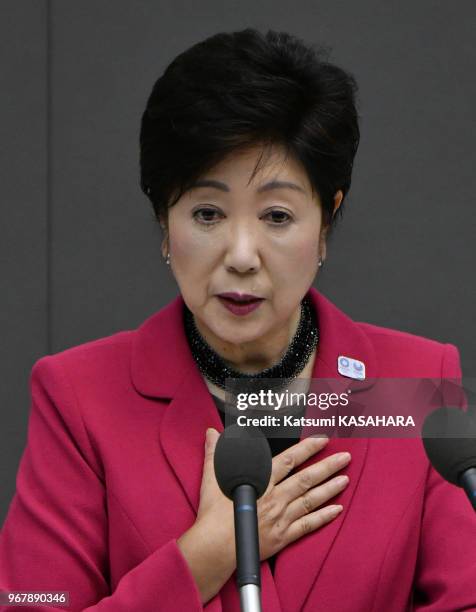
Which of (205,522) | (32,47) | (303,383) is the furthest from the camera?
(32,47)

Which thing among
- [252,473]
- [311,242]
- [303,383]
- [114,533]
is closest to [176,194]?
[311,242]

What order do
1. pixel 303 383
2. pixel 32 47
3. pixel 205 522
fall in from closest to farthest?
pixel 205 522 → pixel 303 383 → pixel 32 47

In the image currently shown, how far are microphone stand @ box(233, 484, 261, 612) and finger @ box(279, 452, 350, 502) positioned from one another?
514mm

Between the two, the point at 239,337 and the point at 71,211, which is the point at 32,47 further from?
the point at 239,337

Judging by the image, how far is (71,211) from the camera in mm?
2676

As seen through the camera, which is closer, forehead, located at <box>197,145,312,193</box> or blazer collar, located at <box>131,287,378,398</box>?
forehead, located at <box>197,145,312,193</box>

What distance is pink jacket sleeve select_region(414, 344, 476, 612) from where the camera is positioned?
1741 millimetres

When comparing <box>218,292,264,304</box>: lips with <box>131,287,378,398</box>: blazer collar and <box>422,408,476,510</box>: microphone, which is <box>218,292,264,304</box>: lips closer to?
<box>131,287,378,398</box>: blazer collar

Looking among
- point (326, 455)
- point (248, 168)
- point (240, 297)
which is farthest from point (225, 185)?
point (326, 455)

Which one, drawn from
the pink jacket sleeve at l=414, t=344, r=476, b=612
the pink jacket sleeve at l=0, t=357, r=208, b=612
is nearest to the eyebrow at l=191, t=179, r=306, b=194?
the pink jacket sleeve at l=0, t=357, r=208, b=612

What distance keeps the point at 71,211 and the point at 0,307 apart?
259 mm

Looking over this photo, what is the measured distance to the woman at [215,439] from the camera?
1.76 metres

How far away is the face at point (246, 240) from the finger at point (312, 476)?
0.71ft

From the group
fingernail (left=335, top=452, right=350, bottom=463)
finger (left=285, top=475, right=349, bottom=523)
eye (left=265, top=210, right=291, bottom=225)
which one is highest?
eye (left=265, top=210, right=291, bottom=225)
